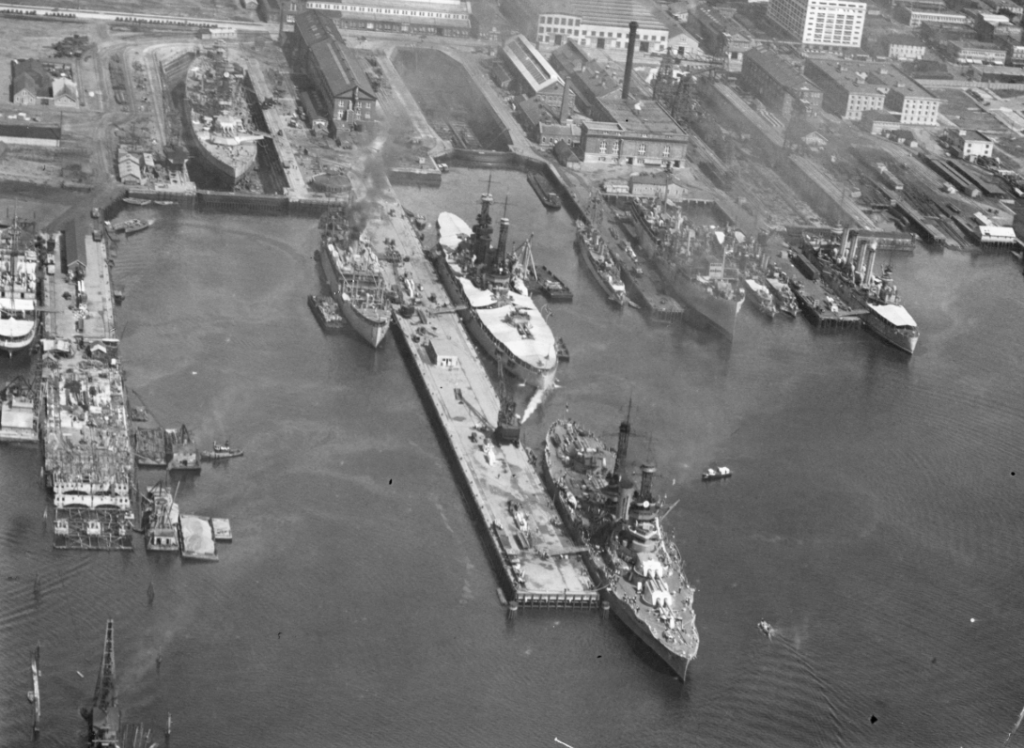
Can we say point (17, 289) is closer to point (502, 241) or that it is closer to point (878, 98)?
point (502, 241)

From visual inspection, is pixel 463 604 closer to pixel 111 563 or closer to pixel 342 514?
pixel 342 514

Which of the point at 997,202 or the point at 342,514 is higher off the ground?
the point at 342,514

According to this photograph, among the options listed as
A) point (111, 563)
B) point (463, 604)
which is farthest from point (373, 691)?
point (111, 563)

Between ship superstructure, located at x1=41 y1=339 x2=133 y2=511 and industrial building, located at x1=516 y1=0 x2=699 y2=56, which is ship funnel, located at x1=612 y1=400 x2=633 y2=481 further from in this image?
industrial building, located at x1=516 y1=0 x2=699 y2=56

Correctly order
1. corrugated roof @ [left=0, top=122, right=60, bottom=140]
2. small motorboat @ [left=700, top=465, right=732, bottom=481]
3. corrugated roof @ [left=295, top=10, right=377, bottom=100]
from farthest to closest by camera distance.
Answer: corrugated roof @ [left=295, top=10, right=377, bottom=100] → corrugated roof @ [left=0, top=122, right=60, bottom=140] → small motorboat @ [left=700, top=465, right=732, bottom=481]

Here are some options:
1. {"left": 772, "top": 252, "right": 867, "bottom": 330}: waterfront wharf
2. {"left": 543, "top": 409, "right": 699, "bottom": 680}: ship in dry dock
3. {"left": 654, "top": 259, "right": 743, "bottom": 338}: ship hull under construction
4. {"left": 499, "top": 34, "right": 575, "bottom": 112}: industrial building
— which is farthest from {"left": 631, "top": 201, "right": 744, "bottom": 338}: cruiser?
{"left": 543, "top": 409, "right": 699, "bottom": 680}: ship in dry dock

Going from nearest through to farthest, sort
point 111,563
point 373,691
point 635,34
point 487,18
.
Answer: point 373,691
point 111,563
point 635,34
point 487,18
